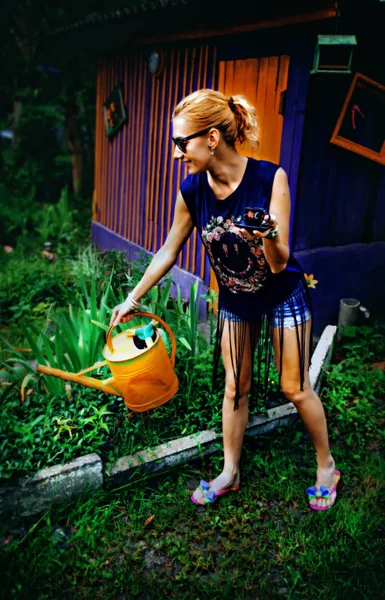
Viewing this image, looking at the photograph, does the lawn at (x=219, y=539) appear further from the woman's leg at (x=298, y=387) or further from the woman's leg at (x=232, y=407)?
the woman's leg at (x=298, y=387)

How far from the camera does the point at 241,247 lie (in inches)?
97.8

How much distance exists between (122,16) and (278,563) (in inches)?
208

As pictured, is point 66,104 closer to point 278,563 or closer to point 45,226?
point 45,226

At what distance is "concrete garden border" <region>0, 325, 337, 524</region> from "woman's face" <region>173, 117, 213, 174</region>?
1.65m

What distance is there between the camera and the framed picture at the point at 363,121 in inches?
173

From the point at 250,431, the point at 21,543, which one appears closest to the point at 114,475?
the point at 21,543

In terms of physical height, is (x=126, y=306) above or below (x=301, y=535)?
above

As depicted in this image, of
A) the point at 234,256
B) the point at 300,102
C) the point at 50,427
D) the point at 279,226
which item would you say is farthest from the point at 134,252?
the point at 279,226

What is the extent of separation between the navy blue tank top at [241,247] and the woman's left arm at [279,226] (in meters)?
0.04

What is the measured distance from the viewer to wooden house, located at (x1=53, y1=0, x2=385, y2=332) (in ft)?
13.6

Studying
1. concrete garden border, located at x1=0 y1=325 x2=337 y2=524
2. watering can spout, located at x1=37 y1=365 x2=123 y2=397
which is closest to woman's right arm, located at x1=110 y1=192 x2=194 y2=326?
watering can spout, located at x1=37 y1=365 x2=123 y2=397

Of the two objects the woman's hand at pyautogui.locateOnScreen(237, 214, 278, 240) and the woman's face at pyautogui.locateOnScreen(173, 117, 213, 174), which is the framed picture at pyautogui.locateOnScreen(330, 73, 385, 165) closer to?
the woman's face at pyautogui.locateOnScreen(173, 117, 213, 174)

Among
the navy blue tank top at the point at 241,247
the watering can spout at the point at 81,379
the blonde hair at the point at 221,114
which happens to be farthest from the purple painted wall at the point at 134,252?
the blonde hair at the point at 221,114

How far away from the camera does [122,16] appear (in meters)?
5.57
